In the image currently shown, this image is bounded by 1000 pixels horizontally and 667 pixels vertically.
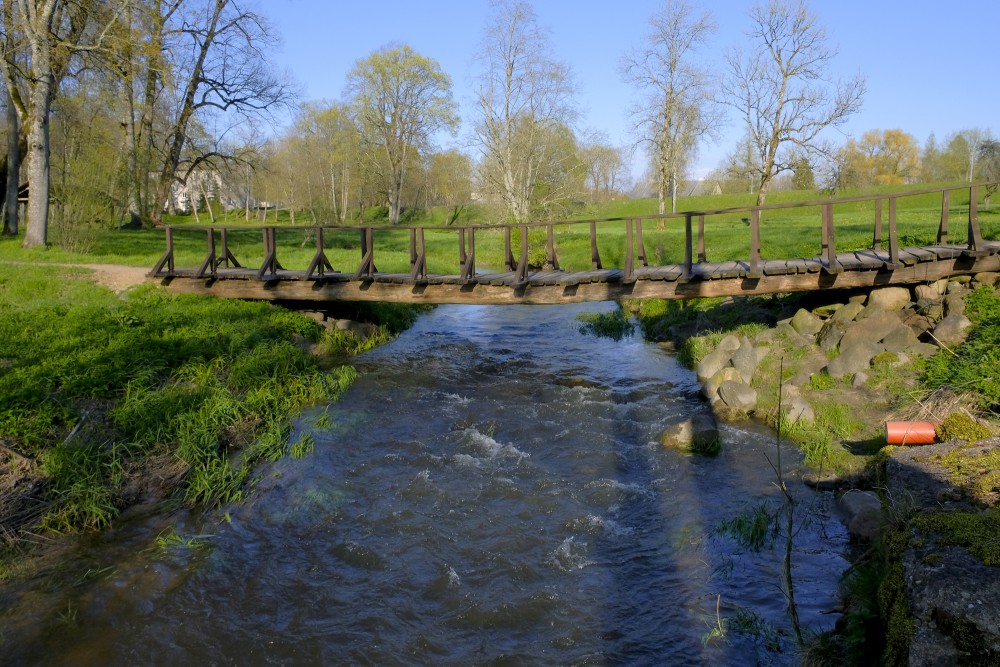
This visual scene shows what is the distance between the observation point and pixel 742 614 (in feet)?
16.7

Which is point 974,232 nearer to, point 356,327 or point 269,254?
point 356,327

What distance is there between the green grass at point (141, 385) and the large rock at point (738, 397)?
19.2 feet

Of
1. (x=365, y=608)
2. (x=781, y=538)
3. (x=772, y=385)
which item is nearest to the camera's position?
(x=365, y=608)

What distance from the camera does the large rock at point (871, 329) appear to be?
9863 millimetres

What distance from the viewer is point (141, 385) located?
8.81 metres

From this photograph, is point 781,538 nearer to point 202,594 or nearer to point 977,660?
point 977,660

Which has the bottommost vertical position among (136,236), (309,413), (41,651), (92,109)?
(41,651)

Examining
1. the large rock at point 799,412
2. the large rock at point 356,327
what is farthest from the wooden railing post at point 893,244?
the large rock at point 356,327

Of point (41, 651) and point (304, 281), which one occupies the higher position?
point (304, 281)

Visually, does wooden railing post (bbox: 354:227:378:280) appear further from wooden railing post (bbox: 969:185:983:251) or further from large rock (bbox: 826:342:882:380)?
wooden railing post (bbox: 969:185:983:251)

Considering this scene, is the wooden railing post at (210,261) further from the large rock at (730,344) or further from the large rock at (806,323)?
the large rock at (806,323)

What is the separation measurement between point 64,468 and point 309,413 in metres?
3.57

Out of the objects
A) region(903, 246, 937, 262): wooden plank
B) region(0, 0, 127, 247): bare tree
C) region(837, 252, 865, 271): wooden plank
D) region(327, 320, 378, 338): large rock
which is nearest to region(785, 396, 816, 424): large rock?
region(837, 252, 865, 271): wooden plank

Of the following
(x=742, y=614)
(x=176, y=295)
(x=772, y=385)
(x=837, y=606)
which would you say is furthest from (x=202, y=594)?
(x=176, y=295)
